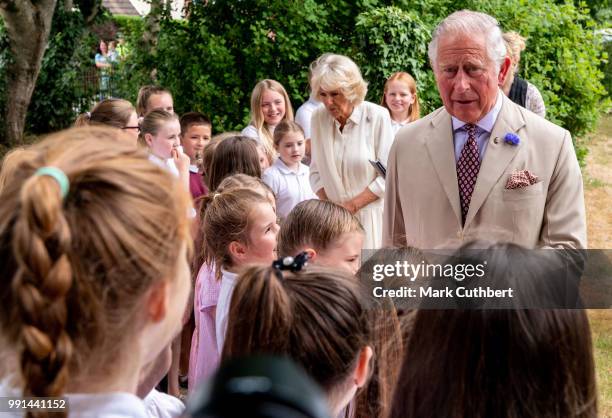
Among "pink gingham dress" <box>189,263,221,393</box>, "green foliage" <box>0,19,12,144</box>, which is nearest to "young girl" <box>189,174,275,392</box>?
"pink gingham dress" <box>189,263,221,393</box>

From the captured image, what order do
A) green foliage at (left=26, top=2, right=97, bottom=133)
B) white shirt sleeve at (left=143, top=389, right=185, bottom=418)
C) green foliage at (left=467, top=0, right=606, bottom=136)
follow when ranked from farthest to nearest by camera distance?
green foliage at (left=26, top=2, right=97, bottom=133) → green foliage at (left=467, top=0, right=606, bottom=136) → white shirt sleeve at (left=143, top=389, right=185, bottom=418)

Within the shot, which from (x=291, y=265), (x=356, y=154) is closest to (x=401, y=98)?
(x=356, y=154)

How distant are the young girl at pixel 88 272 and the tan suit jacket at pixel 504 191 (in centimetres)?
188

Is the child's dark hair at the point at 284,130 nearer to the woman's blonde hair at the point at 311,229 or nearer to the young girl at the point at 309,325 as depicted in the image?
the woman's blonde hair at the point at 311,229

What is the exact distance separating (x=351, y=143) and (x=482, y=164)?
2.31m

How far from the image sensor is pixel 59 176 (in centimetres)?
139

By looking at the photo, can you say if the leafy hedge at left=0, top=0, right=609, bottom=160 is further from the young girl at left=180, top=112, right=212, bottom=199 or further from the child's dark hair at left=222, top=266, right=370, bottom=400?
the child's dark hair at left=222, top=266, right=370, bottom=400

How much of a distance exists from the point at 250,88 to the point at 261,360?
908cm

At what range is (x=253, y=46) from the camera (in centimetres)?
945

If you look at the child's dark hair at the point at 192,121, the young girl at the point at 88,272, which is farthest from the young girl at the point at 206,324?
the child's dark hair at the point at 192,121

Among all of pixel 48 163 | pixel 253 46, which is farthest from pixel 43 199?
pixel 253 46

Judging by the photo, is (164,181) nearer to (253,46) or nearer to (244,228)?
(244,228)

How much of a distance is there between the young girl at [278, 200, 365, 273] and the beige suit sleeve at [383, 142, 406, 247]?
18 centimetres

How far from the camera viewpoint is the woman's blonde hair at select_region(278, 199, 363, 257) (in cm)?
362
